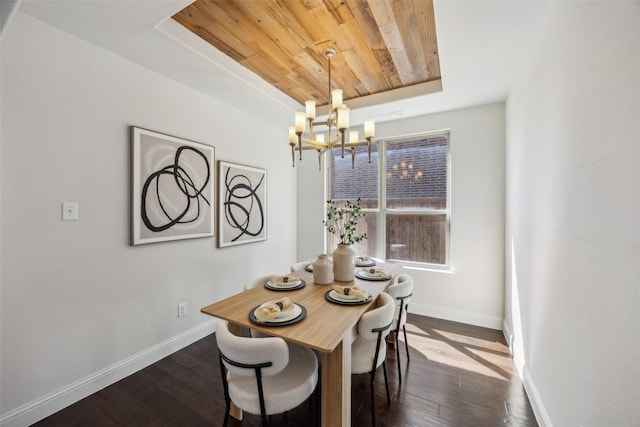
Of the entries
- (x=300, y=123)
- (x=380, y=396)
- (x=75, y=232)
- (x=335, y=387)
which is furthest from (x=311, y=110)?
(x=380, y=396)

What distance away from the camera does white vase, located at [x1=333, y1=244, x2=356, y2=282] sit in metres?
2.03

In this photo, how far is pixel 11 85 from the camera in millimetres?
1504

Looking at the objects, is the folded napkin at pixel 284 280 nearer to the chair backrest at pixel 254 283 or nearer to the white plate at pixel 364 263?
the chair backrest at pixel 254 283

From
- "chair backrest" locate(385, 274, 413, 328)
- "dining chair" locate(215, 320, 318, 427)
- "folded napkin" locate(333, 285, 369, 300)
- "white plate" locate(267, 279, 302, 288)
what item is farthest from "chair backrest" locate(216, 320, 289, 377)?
"chair backrest" locate(385, 274, 413, 328)

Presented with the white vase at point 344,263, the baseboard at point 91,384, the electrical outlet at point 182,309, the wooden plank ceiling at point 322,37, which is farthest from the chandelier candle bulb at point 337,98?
the baseboard at point 91,384

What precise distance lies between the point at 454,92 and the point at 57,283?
3629 mm

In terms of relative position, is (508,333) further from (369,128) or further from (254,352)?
(254,352)

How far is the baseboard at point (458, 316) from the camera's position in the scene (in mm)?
2854

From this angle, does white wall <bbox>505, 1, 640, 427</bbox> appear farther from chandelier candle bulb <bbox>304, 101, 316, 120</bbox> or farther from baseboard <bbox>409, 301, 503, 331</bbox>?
chandelier candle bulb <bbox>304, 101, 316, 120</bbox>

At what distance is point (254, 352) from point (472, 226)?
2.80 metres

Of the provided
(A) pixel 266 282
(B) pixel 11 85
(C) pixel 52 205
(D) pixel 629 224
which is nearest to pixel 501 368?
(D) pixel 629 224

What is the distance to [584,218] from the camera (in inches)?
44.1

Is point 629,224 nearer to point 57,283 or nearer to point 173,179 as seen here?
point 173,179

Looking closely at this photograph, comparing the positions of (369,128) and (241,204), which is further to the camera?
(241,204)
